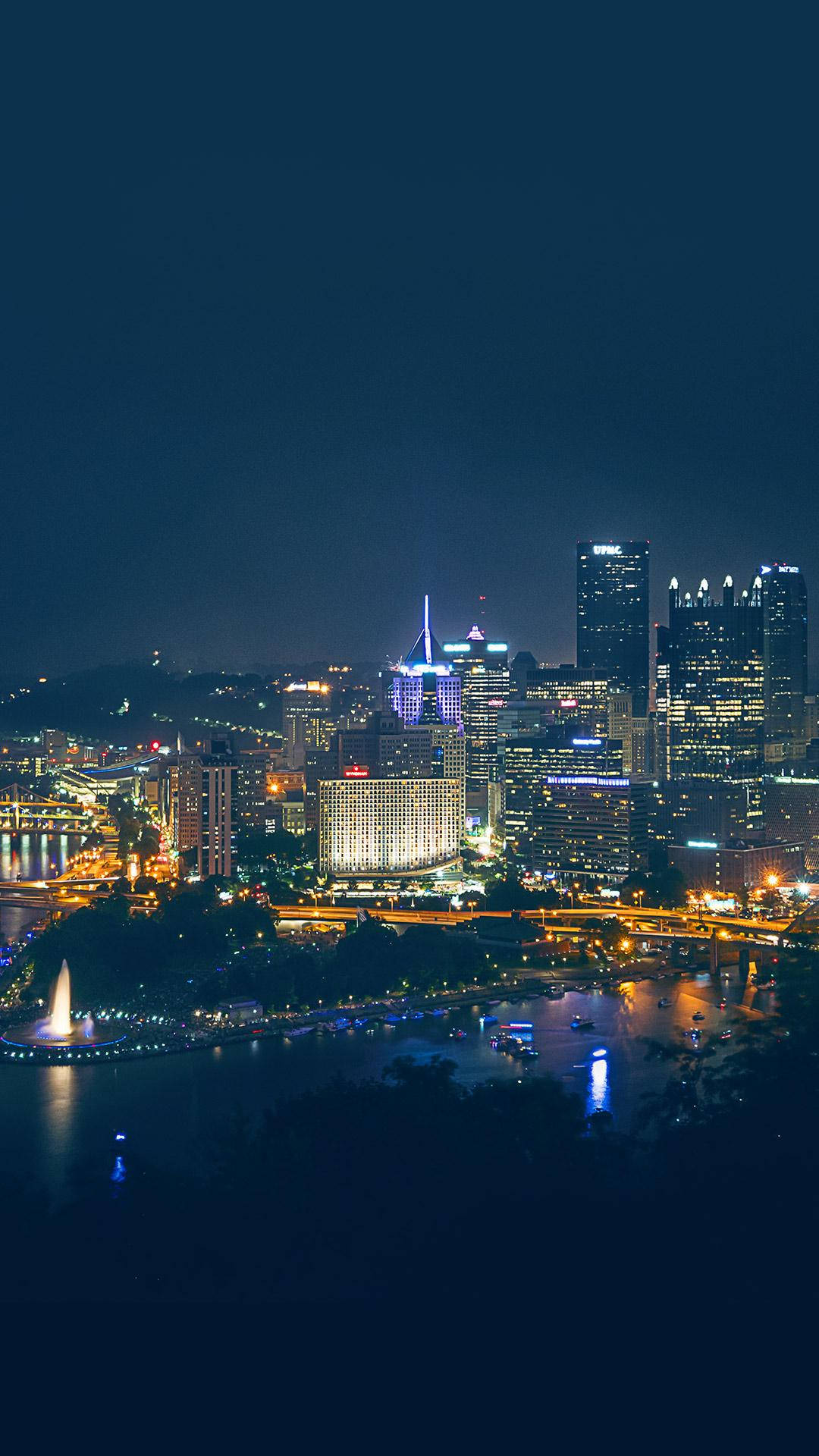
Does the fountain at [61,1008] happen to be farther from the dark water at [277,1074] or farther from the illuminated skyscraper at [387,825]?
the illuminated skyscraper at [387,825]

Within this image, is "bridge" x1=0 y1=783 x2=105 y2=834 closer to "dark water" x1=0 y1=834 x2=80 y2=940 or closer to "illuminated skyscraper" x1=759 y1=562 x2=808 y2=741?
"dark water" x1=0 y1=834 x2=80 y2=940

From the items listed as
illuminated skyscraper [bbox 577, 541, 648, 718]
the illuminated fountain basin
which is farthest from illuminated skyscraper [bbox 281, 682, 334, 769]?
the illuminated fountain basin

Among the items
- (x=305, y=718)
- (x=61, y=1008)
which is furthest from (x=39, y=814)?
(x=61, y=1008)

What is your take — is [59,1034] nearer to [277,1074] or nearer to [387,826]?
[277,1074]

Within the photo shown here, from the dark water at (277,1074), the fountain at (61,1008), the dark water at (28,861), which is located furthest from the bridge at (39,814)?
the dark water at (277,1074)

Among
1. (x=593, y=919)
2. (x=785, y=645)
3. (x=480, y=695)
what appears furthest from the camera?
(x=480, y=695)

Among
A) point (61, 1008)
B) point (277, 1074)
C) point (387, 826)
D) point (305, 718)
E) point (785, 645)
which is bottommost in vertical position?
point (277, 1074)

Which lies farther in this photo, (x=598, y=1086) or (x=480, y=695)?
(x=480, y=695)
